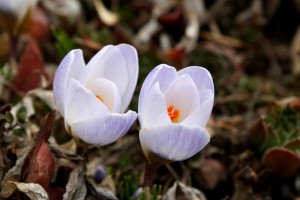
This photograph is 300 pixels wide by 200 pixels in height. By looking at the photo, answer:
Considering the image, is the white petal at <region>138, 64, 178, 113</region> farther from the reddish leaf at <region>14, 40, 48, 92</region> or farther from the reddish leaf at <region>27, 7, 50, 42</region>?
the reddish leaf at <region>27, 7, 50, 42</region>

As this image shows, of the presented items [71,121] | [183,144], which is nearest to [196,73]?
[183,144]

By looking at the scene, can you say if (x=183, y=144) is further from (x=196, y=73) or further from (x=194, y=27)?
(x=194, y=27)

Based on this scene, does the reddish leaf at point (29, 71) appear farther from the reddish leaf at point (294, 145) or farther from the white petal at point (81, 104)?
the reddish leaf at point (294, 145)

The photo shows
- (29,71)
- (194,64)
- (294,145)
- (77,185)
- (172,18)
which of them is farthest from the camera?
(172,18)

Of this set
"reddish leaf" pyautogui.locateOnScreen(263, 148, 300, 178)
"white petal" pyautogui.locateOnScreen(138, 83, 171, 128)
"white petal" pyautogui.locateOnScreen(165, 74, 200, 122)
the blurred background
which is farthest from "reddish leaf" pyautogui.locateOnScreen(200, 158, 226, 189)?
"white petal" pyautogui.locateOnScreen(138, 83, 171, 128)

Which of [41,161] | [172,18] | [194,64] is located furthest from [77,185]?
[172,18]

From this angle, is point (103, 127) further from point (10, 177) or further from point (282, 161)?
point (282, 161)

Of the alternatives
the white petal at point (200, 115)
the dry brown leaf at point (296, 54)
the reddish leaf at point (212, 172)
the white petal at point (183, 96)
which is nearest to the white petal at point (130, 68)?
the white petal at point (183, 96)
